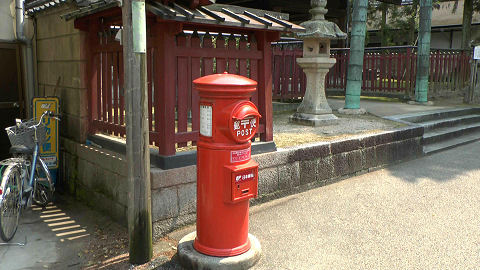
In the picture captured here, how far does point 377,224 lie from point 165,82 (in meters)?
2.72

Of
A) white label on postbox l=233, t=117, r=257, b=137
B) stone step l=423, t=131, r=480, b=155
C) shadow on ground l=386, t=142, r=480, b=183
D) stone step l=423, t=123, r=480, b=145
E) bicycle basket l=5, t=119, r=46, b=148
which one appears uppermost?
white label on postbox l=233, t=117, r=257, b=137

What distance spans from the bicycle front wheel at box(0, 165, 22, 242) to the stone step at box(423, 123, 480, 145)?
7.17 metres

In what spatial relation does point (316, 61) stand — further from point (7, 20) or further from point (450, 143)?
point (7, 20)

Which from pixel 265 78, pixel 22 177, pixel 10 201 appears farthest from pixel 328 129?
pixel 10 201

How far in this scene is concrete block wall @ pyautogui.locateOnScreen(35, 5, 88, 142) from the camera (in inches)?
211

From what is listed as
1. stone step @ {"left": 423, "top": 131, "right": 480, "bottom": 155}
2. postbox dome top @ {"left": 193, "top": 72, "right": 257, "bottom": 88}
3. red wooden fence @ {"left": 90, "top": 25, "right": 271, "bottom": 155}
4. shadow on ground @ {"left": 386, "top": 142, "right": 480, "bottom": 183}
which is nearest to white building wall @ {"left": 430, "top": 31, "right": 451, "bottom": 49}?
stone step @ {"left": 423, "top": 131, "right": 480, "bottom": 155}

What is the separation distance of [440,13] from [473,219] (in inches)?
1073

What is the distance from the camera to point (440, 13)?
92.2ft

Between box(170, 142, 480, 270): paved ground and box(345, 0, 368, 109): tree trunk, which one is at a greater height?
box(345, 0, 368, 109): tree trunk

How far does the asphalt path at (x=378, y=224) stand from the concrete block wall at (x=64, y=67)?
2639 mm

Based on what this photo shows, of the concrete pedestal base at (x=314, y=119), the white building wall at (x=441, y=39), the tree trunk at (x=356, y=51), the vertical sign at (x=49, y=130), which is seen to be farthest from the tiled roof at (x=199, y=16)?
the white building wall at (x=441, y=39)

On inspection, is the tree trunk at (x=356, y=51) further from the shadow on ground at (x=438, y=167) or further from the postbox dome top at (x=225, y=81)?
the postbox dome top at (x=225, y=81)

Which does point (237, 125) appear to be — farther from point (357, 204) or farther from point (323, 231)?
point (357, 204)

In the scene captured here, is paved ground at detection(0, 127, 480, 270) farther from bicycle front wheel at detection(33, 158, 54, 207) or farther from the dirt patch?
the dirt patch
